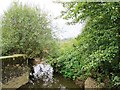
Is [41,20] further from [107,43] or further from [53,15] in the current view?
[107,43]

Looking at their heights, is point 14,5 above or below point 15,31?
above

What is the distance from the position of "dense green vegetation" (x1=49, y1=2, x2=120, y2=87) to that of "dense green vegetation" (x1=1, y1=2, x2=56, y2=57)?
1033 mm

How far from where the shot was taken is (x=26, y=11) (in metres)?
3.82

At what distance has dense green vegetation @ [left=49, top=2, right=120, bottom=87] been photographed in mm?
2190

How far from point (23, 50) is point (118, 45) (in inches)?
80.3

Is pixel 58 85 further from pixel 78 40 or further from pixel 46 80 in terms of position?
pixel 78 40

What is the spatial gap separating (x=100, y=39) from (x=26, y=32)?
1.83m

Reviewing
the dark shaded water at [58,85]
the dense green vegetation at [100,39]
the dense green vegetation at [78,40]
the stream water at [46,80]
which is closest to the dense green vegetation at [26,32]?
the dense green vegetation at [78,40]

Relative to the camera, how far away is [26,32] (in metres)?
3.81

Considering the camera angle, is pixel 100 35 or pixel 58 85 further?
pixel 58 85

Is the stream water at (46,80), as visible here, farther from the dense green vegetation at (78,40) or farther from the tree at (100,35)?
the tree at (100,35)

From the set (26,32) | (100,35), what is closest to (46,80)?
(26,32)

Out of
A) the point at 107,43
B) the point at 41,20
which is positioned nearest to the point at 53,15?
the point at 41,20

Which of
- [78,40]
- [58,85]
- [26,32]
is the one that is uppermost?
[26,32]
